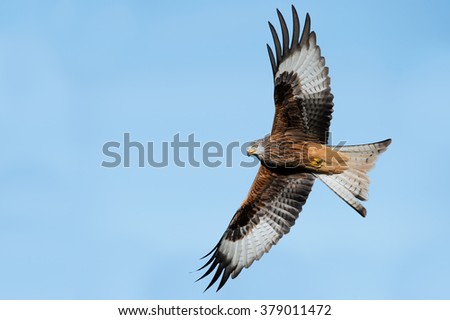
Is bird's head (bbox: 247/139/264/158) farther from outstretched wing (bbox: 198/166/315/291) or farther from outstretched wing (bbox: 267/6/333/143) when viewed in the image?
outstretched wing (bbox: 198/166/315/291)

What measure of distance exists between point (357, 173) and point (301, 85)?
1.38m

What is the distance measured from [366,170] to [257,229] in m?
1.75

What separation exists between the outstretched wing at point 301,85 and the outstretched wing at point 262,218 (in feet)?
2.65

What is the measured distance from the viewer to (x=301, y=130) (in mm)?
10453

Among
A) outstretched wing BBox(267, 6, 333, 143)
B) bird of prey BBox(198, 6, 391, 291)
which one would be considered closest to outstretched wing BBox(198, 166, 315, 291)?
bird of prey BBox(198, 6, 391, 291)

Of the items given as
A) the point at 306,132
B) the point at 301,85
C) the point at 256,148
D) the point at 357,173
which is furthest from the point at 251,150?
the point at 357,173

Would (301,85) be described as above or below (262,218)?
above

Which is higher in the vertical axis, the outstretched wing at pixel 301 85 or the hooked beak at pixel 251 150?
the outstretched wing at pixel 301 85

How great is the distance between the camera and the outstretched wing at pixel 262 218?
10.9 meters

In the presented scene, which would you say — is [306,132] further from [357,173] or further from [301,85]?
[357,173]

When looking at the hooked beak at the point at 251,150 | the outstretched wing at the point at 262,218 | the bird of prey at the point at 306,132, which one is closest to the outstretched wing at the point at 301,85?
the bird of prey at the point at 306,132

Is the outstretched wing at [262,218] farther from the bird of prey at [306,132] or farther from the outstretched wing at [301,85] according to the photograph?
the outstretched wing at [301,85]

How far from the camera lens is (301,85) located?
1042cm

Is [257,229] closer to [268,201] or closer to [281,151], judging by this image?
[268,201]
